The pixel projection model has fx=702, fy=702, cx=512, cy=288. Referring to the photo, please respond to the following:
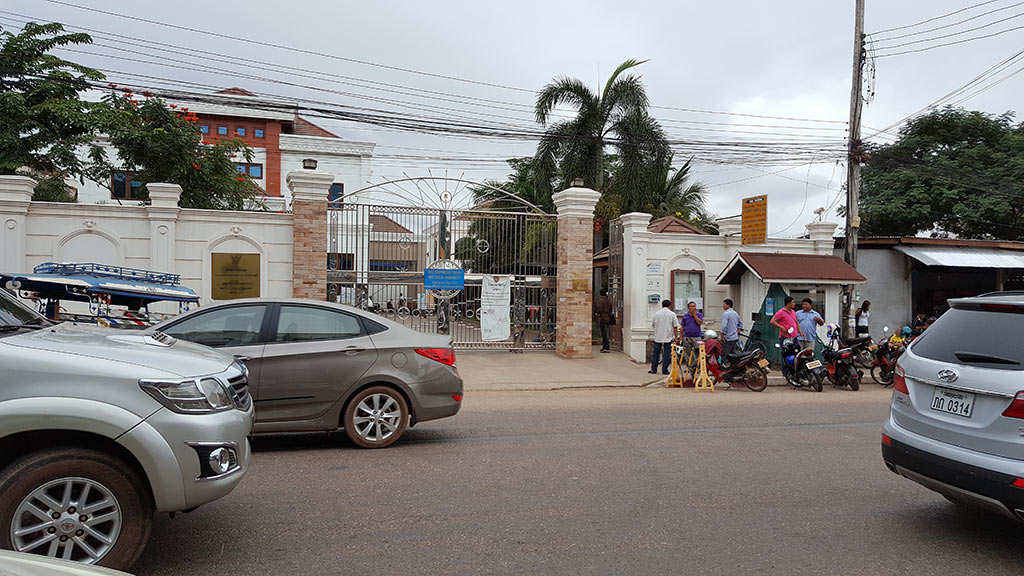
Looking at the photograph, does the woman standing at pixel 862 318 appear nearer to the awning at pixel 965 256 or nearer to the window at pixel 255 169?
the awning at pixel 965 256

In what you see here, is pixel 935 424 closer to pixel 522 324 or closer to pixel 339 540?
pixel 339 540

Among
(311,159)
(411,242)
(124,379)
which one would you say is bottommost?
(124,379)

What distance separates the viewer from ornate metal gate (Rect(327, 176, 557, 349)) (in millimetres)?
15500

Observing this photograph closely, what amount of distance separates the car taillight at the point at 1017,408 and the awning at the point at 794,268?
37.3 feet

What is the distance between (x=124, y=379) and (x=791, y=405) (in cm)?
1011

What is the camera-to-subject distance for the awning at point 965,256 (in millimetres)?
18859

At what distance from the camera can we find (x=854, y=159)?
17.2m

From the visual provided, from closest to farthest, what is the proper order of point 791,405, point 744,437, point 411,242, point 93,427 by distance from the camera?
1. point 93,427
2. point 744,437
3. point 791,405
4. point 411,242

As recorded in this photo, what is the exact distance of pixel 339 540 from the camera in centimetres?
458

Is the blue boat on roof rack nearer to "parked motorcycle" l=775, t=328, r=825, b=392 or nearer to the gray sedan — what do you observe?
the gray sedan

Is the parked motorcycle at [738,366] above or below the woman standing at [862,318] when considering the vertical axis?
below

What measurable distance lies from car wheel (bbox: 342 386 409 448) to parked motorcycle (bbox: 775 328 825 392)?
29.3 ft

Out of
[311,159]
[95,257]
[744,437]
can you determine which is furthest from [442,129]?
[311,159]

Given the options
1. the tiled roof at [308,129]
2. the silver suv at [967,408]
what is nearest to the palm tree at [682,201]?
the silver suv at [967,408]
